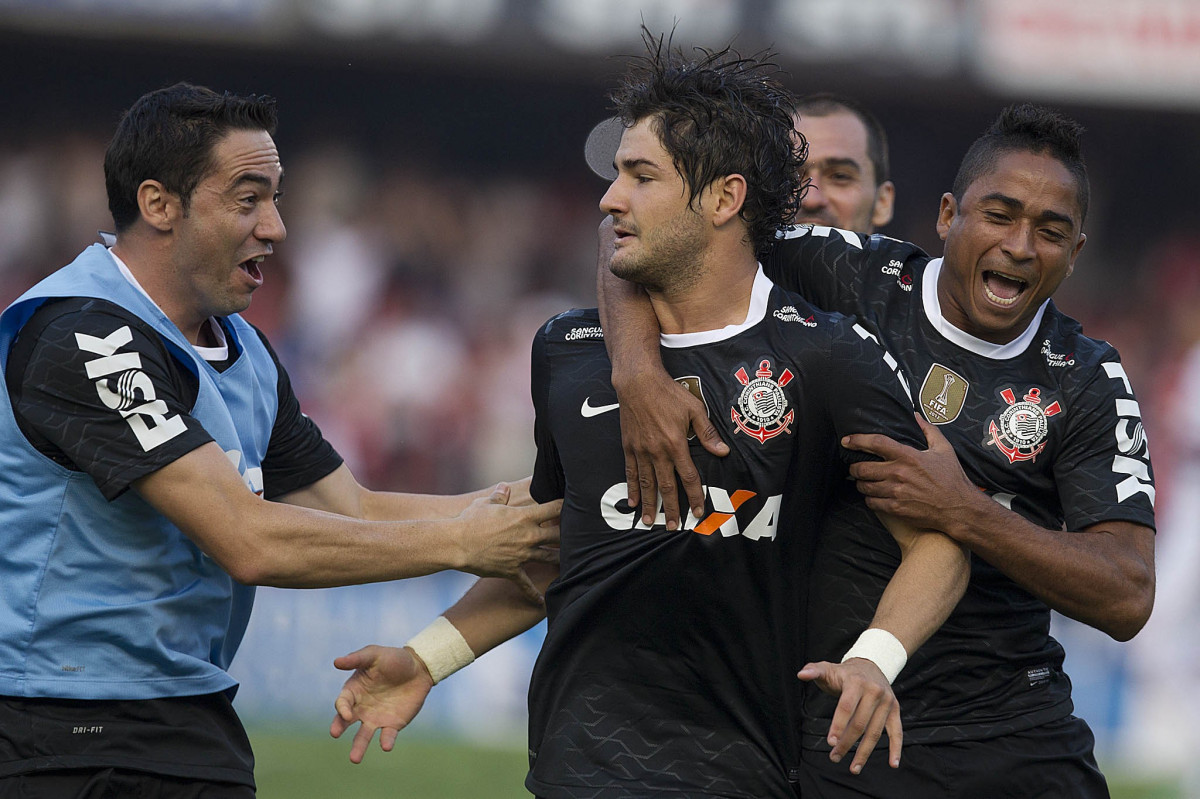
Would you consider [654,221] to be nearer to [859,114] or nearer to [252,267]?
[252,267]

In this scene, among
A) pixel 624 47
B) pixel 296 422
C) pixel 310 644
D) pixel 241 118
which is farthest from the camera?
pixel 624 47

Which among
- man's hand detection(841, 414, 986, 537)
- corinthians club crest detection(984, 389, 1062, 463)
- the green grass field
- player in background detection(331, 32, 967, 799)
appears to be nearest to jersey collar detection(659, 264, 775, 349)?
player in background detection(331, 32, 967, 799)

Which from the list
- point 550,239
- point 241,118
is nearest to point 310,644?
point 550,239

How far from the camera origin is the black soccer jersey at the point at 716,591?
344 centimetres

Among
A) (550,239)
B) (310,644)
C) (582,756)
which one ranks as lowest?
(310,644)

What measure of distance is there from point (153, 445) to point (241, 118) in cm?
106

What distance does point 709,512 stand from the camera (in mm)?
3492

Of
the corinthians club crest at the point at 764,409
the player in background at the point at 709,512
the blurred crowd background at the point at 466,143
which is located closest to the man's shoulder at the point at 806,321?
the player in background at the point at 709,512

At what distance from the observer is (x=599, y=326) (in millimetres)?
3824

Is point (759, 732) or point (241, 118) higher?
point (241, 118)

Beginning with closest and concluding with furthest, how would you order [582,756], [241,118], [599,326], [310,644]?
[582,756] → [599,326] → [241,118] → [310,644]

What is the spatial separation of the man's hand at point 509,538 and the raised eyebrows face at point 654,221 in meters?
0.71

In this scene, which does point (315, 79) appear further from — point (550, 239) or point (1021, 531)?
point (1021, 531)

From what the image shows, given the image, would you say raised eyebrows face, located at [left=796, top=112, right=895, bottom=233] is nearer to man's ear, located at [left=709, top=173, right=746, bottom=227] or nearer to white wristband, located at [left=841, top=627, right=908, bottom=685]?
man's ear, located at [left=709, top=173, right=746, bottom=227]
